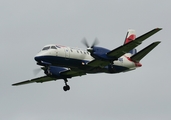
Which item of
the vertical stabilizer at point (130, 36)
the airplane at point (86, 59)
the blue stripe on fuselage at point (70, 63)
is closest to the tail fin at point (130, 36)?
the vertical stabilizer at point (130, 36)

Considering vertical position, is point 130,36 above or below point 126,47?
above

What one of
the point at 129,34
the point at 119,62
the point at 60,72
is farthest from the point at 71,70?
the point at 129,34

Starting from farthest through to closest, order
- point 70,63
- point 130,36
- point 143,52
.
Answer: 1. point 130,36
2. point 143,52
3. point 70,63

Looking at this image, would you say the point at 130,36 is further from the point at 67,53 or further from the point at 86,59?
the point at 67,53

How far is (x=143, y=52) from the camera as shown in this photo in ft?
141

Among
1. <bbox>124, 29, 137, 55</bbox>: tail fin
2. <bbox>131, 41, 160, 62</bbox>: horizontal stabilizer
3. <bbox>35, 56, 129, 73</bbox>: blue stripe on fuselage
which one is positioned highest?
<bbox>124, 29, 137, 55</bbox>: tail fin

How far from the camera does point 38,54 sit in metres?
40.9

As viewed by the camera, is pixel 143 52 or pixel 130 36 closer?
pixel 143 52

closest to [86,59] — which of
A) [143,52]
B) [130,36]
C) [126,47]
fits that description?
[126,47]

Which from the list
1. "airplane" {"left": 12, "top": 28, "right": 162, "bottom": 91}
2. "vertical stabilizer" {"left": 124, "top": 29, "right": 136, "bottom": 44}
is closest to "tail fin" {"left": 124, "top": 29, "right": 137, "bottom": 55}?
"vertical stabilizer" {"left": 124, "top": 29, "right": 136, "bottom": 44}

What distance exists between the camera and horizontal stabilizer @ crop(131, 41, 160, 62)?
41406 mm

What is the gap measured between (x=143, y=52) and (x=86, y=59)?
505 cm

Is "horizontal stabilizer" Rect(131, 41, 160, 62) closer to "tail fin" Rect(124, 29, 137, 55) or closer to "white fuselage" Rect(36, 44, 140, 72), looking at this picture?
"white fuselage" Rect(36, 44, 140, 72)

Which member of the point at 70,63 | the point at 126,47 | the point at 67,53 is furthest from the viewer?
the point at 70,63
